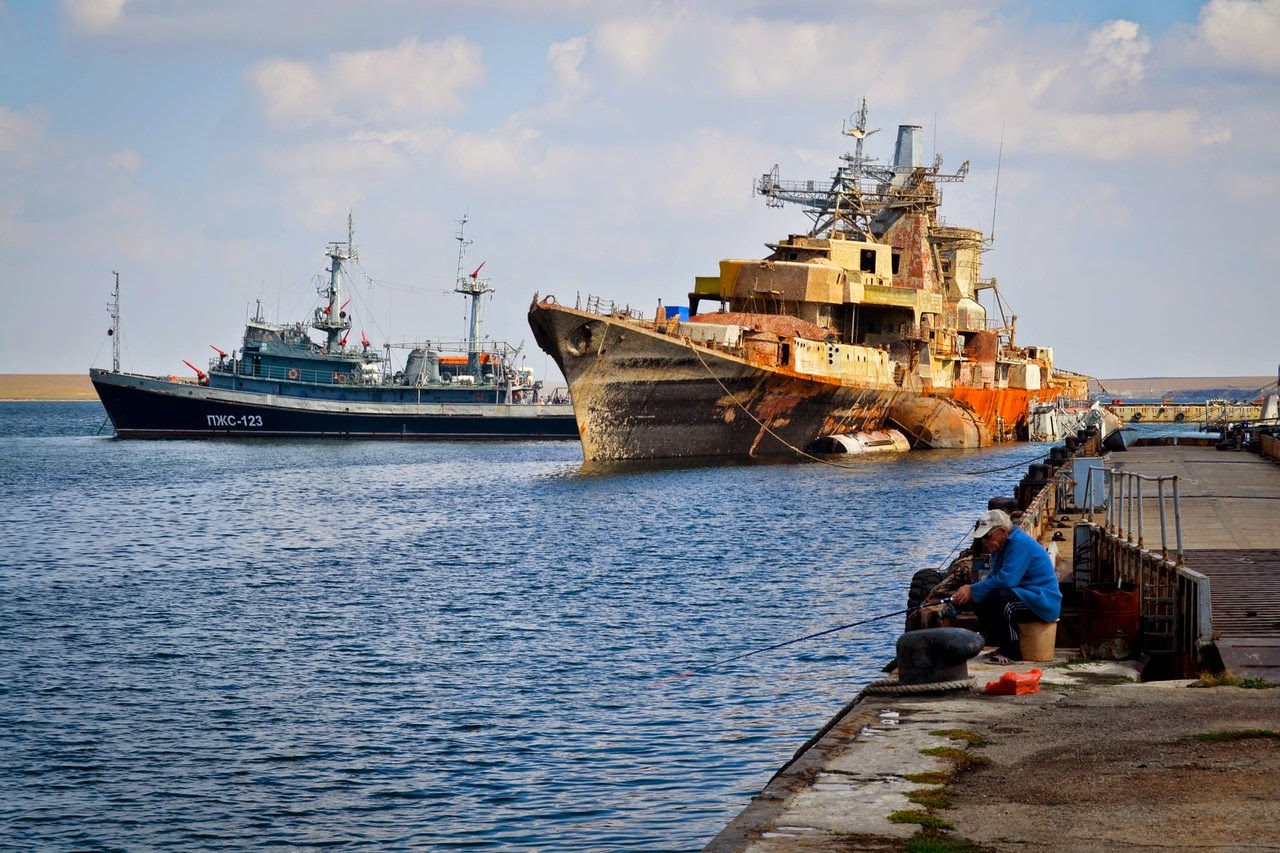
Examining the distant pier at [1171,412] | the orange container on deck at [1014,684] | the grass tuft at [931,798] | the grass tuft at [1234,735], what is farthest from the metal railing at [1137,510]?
the distant pier at [1171,412]

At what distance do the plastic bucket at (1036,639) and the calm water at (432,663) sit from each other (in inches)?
91.7

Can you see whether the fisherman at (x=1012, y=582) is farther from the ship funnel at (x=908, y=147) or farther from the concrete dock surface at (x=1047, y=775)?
the ship funnel at (x=908, y=147)

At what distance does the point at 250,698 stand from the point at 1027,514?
9940mm

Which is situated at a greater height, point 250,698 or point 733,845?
point 733,845

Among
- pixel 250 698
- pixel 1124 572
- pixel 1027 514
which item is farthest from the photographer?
pixel 1027 514

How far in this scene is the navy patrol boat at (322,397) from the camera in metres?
84.3

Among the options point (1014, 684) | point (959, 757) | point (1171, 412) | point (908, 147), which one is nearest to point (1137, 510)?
point (1014, 684)

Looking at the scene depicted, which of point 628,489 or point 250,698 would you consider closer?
point 250,698

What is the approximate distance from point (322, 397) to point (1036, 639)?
78.3 meters

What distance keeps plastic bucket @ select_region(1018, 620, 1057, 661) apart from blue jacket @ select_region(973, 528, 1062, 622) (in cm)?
13

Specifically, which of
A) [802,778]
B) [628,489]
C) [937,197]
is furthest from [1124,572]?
[937,197]

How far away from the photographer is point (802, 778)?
26.2 ft

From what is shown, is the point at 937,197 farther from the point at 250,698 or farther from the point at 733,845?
the point at 733,845

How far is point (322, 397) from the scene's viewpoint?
284 ft
